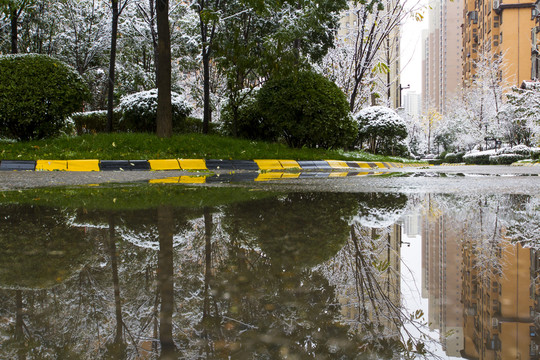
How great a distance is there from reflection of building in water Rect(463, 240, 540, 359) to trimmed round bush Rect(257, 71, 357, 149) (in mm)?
12100

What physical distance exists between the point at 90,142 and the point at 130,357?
438 inches

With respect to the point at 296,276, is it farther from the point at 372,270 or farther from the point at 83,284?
the point at 83,284

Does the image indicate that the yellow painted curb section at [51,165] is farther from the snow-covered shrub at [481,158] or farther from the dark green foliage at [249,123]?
the snow-covered shrub at [481,158]

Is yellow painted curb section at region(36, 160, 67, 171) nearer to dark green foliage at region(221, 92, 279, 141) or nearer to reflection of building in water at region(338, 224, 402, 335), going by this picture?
dark green foliage at region(221, 92, 279, 141)

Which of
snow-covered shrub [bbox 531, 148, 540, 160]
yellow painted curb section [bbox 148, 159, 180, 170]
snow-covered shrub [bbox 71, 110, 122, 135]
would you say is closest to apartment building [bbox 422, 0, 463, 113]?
snow-covered shrub [bbox 531, 148, 540, 160]

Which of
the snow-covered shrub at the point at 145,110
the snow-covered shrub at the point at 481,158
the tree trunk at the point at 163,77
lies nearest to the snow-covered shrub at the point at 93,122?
the snow-covered shrub at the point at 145,110

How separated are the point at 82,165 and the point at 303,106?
7124 mm

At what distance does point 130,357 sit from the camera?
104 centimetres

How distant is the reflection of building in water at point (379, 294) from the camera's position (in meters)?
1.26

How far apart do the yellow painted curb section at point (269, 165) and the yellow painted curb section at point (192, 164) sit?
1.46 metres

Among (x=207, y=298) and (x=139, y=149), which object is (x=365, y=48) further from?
(x=207, y=298)

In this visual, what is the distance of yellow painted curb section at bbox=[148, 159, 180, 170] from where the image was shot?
9829mm

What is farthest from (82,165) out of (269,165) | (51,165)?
(269,165)

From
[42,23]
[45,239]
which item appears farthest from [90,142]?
[42,23]
